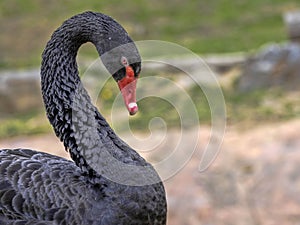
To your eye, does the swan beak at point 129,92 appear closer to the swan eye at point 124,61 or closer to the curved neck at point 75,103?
the swan eye at point 124,61

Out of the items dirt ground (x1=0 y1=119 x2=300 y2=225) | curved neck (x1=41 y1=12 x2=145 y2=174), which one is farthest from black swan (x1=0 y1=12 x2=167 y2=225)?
dirt ground (x1=0 y1=119 x2=300 y2=225)

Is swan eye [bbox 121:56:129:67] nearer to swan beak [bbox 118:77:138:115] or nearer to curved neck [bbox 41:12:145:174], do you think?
swan beak [bbox 118:77:138:115]

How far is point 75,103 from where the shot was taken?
294cm

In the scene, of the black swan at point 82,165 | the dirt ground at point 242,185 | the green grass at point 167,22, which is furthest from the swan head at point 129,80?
the green grass at point 167,22

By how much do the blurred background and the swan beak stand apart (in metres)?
1.83

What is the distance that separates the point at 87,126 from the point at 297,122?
3.37m

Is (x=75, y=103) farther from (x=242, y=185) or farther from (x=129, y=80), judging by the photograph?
(x=242, y=185)

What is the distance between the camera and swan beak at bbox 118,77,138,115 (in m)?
2.69

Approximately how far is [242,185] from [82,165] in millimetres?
2381

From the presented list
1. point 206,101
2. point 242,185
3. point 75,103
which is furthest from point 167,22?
point 75,103

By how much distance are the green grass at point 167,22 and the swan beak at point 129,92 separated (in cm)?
744

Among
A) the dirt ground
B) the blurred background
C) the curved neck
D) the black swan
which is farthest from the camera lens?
the blurred background

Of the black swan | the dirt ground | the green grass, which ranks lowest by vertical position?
the black swan

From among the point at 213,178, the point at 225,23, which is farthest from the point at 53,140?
the point at 225,23
